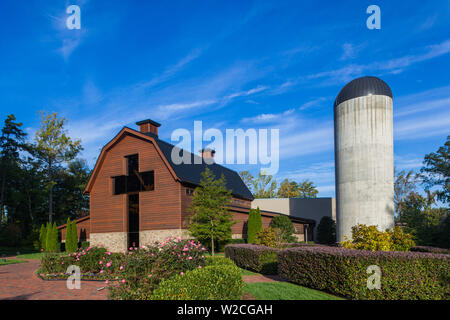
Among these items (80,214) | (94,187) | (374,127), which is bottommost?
(80,214)

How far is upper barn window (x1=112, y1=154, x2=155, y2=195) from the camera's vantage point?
81.7ft

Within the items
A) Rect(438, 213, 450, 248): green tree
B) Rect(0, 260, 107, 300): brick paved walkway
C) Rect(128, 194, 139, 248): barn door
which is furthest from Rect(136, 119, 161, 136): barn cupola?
Rect(438, 213, 450, 248): green tree

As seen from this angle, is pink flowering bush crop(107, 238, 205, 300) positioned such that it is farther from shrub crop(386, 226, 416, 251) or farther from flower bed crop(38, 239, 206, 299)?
shrub crop(386, 226, 416, 251)

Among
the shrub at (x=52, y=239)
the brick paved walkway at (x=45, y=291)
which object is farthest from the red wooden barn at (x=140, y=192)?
the brick paved walkway at (x=45, y=291)

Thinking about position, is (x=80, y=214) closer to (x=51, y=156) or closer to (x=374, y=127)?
(x=51, y=156)

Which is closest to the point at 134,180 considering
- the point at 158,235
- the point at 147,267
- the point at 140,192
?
the point at 140,192

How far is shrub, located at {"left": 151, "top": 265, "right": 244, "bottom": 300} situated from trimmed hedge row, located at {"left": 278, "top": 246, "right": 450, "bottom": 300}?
282 cm

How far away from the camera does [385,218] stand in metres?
20.9

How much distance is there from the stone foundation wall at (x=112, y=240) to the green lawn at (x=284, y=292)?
57.6ft

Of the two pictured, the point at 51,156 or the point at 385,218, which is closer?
the point at 385,218

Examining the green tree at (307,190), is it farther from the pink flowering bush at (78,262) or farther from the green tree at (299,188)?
the pink flowering bush at (78,262)

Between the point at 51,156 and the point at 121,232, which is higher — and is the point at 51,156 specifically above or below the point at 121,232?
above
